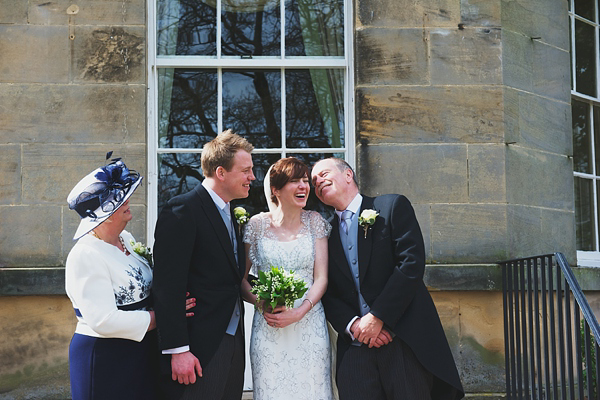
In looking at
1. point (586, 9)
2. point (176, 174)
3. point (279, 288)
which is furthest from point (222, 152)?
point (586, 9)

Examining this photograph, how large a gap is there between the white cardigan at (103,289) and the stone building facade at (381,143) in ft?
6.06

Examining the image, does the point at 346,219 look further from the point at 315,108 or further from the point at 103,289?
the point at 315,108

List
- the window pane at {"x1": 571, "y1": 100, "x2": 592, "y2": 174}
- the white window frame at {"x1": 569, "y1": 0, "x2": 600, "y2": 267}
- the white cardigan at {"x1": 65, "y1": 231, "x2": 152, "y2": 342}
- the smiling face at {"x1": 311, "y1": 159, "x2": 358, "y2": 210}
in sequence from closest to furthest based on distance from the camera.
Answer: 1. the white cardigan at {"x1": 65, "y1": 231, "x2": 152, "y2": 342}
2. the smiling face at {"x1": 311, "y1": 159, "x2": 358, "y2": 210}
3. the white window frame at {"x1": 569, "y1": 0, "x2": 600, "y2": 267}
4. the window pane at {"x1": 571, "y1": 100, "x2": 592, "y2": 174}

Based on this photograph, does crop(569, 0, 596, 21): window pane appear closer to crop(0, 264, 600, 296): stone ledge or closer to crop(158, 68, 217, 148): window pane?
crop(0, 264, 600, 296): stone ledge

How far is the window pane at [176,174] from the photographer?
5734 millimetres

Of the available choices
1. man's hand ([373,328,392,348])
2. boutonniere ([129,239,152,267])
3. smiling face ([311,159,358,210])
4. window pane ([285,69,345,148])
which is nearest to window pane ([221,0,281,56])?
window pane ([285,69,345,148])

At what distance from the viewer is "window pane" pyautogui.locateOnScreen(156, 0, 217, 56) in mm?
5875

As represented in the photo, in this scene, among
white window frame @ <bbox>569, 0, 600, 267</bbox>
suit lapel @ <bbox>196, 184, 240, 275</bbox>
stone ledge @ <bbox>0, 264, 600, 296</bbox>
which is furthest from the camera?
white window frame @ <bbox>569, 0, 600, 267</bbox>

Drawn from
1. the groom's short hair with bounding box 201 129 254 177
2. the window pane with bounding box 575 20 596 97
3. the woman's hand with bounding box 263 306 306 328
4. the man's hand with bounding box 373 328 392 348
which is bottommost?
the man's hand with bounding box 373 328 392 348

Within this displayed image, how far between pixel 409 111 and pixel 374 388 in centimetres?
239

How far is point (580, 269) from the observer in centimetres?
594

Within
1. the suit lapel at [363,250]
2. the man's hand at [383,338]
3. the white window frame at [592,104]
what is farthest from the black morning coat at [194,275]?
the white window frame at [592,104]

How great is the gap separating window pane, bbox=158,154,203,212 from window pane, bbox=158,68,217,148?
0.10 metres

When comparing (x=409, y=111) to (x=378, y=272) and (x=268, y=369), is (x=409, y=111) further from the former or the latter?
(x=268, y=369)
